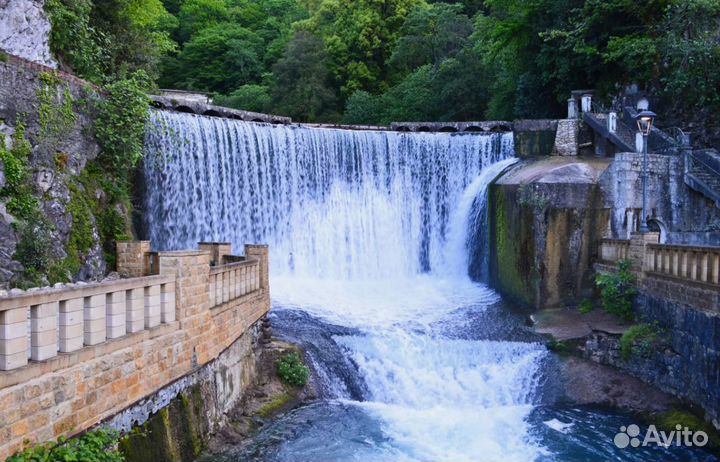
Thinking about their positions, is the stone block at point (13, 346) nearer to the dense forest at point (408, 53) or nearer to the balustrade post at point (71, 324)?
the balustrade post at point (71, 324)

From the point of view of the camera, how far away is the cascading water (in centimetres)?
1094

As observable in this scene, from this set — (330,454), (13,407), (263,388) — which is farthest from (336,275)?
(13,407)

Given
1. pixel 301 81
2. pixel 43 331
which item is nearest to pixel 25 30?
pixel 43 331

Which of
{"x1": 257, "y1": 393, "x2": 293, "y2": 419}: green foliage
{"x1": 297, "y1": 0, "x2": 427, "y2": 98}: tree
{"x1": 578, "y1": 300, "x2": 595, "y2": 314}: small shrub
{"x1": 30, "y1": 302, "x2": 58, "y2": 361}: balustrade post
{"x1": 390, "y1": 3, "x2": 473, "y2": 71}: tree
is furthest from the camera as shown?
{"x1": 297, "y1": 0, "x2": 427, "y2": 98}: tree

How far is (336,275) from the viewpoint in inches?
856

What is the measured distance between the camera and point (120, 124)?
14141mm

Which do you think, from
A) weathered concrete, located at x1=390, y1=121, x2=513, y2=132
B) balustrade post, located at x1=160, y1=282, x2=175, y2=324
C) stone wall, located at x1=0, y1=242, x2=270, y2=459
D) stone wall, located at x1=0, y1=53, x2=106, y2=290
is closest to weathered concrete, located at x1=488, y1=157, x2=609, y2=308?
stone wall, located at x1=0, y1=242, x2=270, y2=459

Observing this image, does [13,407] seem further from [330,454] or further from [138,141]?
[138,141]

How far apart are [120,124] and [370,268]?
34.4 feet

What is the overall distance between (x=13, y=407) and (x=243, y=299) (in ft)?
20.0

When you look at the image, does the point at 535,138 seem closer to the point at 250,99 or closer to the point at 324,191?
the point at 324,191

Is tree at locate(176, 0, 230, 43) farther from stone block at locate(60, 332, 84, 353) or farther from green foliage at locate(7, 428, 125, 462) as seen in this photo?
green foliage at locate(7, 428, 125, 462)

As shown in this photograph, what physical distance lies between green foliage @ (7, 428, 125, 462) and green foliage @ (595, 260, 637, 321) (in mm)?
11324

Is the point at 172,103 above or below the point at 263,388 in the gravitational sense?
above
